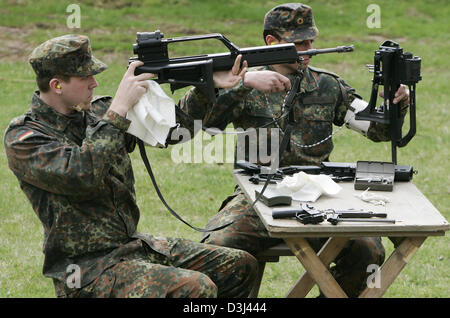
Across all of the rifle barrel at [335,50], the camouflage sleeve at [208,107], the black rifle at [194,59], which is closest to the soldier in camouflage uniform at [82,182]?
the black rifle at [194,59]

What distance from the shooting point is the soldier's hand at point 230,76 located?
4383 mm

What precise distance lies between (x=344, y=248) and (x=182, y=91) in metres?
7.25

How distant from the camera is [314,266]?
159 inches

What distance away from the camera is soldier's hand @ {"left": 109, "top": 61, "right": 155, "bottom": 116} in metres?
3.99

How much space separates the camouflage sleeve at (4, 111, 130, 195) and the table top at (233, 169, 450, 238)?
2.77ft

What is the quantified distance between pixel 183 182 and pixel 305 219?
451 centimetres

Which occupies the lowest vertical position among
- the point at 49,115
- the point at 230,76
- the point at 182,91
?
the point at 182,91

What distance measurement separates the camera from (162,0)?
17.3 metres

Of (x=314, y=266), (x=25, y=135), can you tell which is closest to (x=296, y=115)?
(x=314, y=266)

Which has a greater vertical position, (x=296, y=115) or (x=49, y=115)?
(x=49, y=115)

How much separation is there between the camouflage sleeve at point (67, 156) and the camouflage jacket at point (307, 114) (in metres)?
1.24

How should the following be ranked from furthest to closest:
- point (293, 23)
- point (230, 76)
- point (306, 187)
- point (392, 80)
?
point (293, 23), point (392, 80), point (230, 76), point (306, 187)

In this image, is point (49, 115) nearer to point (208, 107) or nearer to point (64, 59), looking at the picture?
point (64, 59)

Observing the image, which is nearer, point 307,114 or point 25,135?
point 25,135
